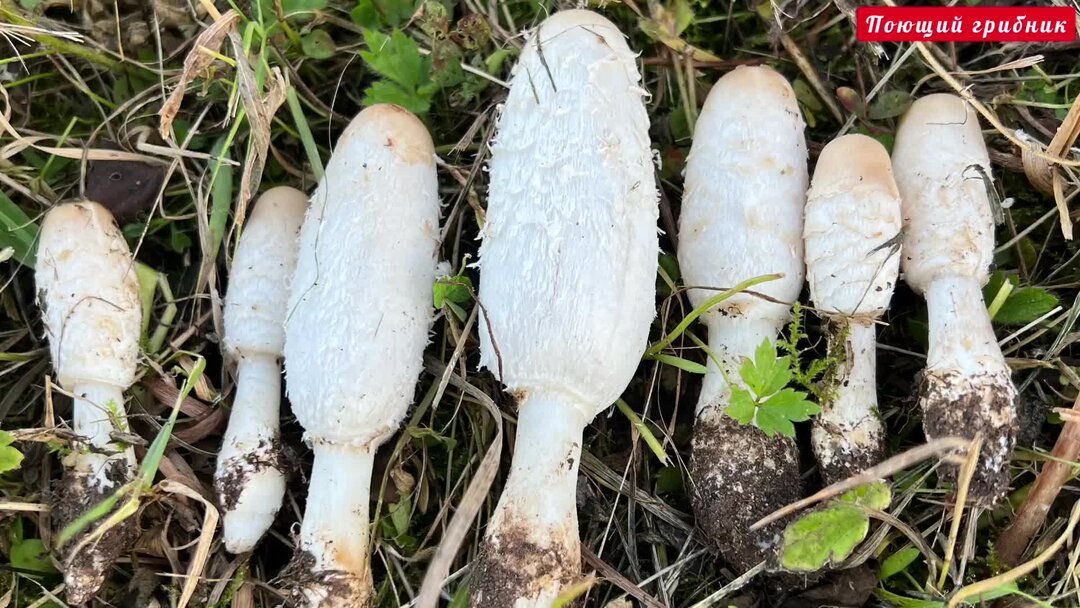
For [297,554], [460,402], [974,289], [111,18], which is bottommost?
[297,554]

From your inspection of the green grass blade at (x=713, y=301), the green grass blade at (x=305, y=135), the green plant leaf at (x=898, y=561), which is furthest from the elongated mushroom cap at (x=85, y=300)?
the green plant leaf at (x=898, y=561)

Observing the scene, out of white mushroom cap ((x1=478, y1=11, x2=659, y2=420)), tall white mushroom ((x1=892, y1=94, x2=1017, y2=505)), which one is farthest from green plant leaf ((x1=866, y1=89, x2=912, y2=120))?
white mushroom cap ((x1=478, y1=11, x2=659, y2=420))

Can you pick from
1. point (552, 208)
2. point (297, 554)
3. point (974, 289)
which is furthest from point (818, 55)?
point (297, 554)

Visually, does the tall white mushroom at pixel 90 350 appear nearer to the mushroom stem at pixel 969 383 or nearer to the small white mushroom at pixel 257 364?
the small white mushroom at pixel 257 364

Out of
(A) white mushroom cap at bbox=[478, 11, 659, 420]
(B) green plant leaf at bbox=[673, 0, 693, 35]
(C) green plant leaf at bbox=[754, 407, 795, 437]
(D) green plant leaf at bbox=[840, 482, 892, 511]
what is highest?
(B) green plant leaf at bbox=[673, 0, 693, 35]

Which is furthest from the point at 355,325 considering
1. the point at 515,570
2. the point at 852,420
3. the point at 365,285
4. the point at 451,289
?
the point at 852,420

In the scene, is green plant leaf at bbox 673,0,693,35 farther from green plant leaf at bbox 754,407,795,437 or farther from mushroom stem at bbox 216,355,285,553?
mushroom stem at bbox 216,355,285,553

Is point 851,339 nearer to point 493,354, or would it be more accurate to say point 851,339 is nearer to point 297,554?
point 493,354
